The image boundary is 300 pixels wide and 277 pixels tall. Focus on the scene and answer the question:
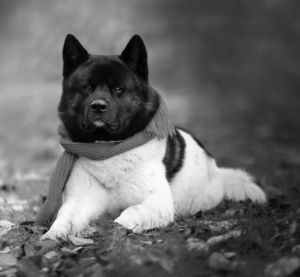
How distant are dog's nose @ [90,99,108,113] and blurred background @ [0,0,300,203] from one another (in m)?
7.87

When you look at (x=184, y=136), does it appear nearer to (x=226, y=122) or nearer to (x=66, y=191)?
(x=66, y=191)

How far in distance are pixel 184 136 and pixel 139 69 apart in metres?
0.94

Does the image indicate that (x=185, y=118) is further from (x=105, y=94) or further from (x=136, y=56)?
(x=105, y=94)

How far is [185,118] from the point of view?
40.8 ft

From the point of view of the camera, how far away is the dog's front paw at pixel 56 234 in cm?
356

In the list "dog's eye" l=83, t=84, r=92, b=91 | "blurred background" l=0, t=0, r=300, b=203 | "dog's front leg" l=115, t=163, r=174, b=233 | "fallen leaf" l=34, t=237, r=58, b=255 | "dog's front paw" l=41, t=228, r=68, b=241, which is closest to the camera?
"fallen leaf" l=34, t=237, r=58, b=255

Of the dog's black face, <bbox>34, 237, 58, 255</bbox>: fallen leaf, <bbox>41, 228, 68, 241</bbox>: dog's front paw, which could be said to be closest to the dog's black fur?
the dog's black face

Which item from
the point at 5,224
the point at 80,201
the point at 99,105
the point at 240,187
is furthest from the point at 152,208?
the point at 240,187

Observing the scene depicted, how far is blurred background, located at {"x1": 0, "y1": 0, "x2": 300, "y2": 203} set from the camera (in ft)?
43.7

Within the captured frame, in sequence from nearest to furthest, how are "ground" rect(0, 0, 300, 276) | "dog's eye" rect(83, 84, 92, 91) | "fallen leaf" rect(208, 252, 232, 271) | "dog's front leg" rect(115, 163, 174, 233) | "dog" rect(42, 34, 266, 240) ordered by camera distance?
1. "fallen leaf" rect(208, 252, 232, 271)
2. "ground" rect(0, 0, 300, 276)
3. "dog's front leg" rect(115, 163, 174, 233)
4. "dog" rect(42, 34, 266, 240)
5. "dog's eye" rect(83, 84, 92, 91)

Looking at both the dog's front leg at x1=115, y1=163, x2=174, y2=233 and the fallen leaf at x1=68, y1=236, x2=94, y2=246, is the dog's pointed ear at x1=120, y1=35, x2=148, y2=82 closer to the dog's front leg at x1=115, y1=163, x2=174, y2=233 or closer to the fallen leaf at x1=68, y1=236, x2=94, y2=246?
the dog's front leg at x1=115, y1=163, x2=174, y2=233

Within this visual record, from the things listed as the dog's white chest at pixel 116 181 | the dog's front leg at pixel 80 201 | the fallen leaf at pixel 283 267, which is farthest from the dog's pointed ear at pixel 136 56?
the fallen leaf at pixel 283 267

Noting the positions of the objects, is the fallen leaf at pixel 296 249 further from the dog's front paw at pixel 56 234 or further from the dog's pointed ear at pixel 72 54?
the dog's pointed ear at pixel 72 54

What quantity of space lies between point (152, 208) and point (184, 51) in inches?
490
